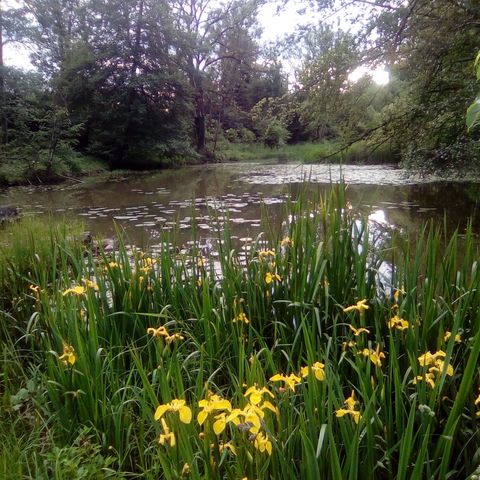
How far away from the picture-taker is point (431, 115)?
7844 millimetres

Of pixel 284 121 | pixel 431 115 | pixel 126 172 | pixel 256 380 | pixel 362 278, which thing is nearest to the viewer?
pixel 256 380

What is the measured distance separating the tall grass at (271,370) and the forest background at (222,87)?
169 inches

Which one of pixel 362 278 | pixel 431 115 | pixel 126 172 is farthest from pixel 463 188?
pixel 126 172

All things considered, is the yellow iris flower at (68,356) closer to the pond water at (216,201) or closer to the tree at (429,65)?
the pond water at (216,201)

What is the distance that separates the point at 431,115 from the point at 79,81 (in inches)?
724

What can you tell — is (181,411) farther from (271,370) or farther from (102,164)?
(102,164)

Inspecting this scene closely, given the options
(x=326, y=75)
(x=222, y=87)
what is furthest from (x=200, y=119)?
(x=326, y=75)

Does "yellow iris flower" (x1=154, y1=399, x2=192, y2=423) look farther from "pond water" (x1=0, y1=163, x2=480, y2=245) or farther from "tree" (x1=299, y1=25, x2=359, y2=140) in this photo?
"tree" (x1=299, y1=25, x2=359, y2=140)

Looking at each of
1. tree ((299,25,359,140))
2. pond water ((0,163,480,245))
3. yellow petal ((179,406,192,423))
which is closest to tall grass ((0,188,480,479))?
yellow petal ((179,406,192,423))

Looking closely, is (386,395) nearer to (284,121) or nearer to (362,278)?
(362,278)

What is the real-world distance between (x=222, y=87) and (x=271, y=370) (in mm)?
33552

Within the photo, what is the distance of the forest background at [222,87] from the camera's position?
756cm

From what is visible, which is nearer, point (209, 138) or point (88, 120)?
point (88, 120)

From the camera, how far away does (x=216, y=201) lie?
995cm
